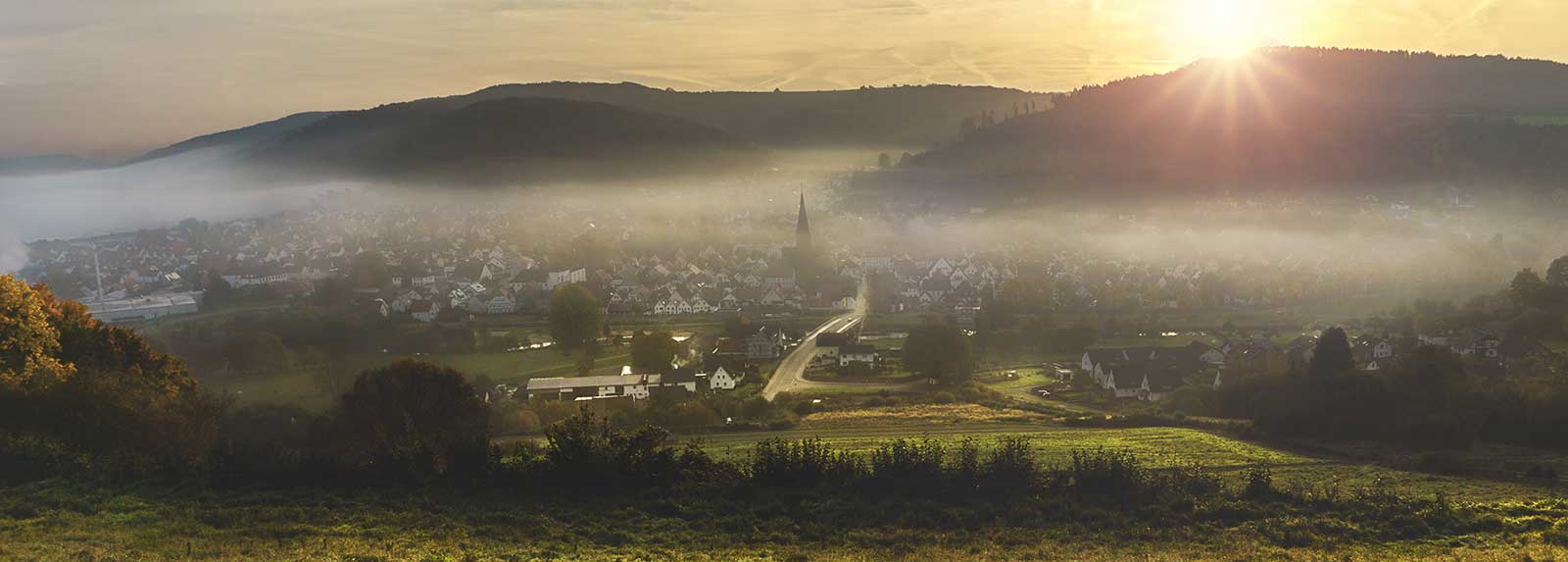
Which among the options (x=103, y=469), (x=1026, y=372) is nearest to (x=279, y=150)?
(x=1026, y=372)

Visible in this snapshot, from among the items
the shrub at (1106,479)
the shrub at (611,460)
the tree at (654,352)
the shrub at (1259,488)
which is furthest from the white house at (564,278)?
the shrub at (1259,488)

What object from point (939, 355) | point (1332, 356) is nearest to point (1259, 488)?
point (1332, 356)

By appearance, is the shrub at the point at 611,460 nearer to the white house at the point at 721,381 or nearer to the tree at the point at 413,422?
the tree at the point at 413,422

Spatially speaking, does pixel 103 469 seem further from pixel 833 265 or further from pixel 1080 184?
pixel 1080 184

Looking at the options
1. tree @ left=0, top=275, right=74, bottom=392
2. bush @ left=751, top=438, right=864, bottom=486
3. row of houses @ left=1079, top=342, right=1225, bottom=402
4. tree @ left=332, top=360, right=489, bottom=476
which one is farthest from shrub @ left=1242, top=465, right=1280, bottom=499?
tree @ left=0, top=275, right=74, bottom=392

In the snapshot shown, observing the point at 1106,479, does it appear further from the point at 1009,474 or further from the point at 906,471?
the point at 906,471

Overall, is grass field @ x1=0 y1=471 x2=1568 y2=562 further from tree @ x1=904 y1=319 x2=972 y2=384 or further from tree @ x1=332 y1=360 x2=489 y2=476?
tree @ x1=904 y1=319 x2=972 y2=384
